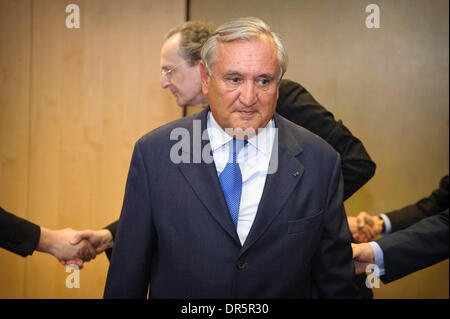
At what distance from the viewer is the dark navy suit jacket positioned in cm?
154

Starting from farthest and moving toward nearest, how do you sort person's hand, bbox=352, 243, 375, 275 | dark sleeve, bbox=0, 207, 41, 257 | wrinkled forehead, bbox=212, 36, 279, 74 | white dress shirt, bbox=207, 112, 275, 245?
dark sleeve, bbox=0, 207, 41, 257 → person's hand, bbox=352, 243, 375, 275 → white dress shirt, bbox=207, 112, 275, 245 → wrinkled forehead, bbox=212, 36, 279, 74

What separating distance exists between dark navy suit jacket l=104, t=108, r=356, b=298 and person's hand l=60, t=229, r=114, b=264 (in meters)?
0.90

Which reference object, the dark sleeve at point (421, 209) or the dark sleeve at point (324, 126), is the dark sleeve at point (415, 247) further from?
the dark sleeve at point (421, 209)

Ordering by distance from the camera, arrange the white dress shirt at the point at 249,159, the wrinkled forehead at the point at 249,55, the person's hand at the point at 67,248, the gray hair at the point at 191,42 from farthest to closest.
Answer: the person's hand at the point at 67,248 → the gray hair at the point at 191,42 → the white dress shirt at the point at 249,159 → the wrinkled forehead at the point at 249,55

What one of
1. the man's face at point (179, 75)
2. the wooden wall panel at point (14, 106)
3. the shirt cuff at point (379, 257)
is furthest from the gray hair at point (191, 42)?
the shirt cuff at point (379, 257)

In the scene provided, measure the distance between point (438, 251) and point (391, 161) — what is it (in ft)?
2.89

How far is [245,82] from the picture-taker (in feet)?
4.97

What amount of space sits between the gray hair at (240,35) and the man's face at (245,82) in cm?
2

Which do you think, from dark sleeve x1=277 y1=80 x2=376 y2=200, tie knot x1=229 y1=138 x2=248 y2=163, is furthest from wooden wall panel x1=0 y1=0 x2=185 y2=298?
tie knot x1=229 y1=138 x2=248 y2=163

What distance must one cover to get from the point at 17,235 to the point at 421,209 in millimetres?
2180

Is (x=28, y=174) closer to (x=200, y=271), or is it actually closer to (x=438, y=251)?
(x=200, y=271)

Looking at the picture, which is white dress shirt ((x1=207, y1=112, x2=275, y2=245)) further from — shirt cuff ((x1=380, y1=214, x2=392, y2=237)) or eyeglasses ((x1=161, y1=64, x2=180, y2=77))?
shirt cuff ((x1=380, y1=214, x2=392, y2=237))

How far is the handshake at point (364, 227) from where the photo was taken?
2729 millimetres
